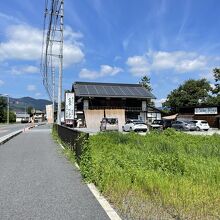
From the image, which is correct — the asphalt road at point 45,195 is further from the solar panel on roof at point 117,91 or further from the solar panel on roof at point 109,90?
the solar panel on roof at point 117,91

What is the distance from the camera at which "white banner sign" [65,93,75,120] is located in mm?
23422

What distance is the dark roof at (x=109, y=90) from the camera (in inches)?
2564

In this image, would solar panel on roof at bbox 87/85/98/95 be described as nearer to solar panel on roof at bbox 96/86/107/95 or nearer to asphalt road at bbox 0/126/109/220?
solar panel on roof at bbox 96/86/107/95

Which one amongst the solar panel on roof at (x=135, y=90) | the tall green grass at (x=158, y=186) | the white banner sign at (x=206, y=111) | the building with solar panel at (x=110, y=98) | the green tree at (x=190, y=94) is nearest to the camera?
the tall green grass at (x=158, y=186)

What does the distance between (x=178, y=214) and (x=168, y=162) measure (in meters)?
4.14

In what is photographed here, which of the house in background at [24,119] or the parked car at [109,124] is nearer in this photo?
the parked car at [109,124]

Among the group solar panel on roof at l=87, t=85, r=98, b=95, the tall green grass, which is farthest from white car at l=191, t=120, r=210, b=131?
the tall green grass

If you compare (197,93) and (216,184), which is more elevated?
(197,93)

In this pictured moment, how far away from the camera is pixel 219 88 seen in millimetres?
73375

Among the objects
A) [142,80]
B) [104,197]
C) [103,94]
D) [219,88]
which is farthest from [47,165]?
[142,80]

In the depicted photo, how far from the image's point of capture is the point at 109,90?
223 feet

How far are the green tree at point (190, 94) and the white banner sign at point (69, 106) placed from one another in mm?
65258

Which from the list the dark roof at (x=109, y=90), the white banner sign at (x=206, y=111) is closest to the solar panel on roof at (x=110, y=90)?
the dark roof at (x=109, y=90)

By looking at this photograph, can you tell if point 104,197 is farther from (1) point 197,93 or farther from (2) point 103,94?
(1) point 197,93
